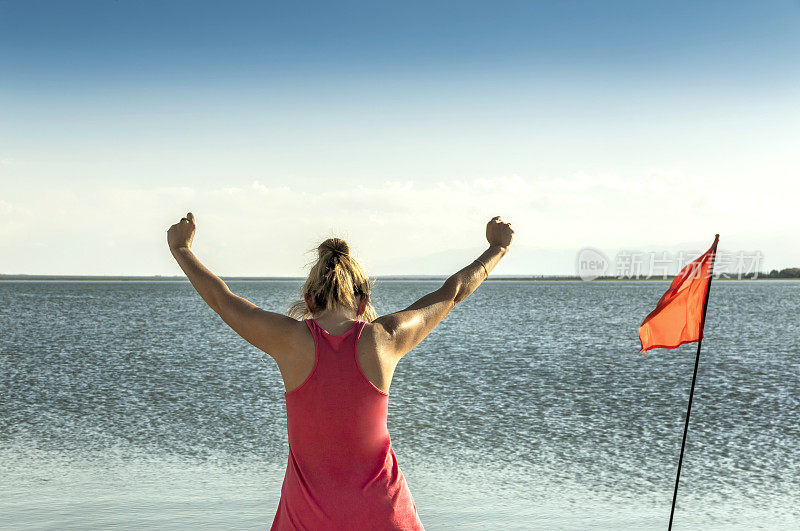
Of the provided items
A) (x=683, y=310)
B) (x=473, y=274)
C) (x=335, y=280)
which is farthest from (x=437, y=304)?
(x=683, y=310)

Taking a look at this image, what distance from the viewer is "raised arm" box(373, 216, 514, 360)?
2.40 metres

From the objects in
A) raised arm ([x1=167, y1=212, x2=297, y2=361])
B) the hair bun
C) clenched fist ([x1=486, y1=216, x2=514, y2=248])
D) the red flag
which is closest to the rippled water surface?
the hair bun

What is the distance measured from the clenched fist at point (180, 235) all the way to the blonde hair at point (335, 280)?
0.45 m

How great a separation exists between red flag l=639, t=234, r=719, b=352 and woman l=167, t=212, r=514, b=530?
3098 mm

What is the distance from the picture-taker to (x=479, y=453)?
10.1 meters

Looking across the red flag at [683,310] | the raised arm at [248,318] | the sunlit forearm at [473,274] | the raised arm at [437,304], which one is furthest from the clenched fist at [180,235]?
the red flag at [683,310]

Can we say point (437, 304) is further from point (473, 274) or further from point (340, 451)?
point (340, 451)

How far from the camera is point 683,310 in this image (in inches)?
205

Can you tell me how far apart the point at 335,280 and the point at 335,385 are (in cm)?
34

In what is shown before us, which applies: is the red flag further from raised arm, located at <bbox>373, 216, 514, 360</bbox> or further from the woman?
the woman

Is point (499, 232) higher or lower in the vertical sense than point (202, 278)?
higher

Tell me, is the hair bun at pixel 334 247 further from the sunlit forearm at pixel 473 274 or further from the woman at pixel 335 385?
the sunlit forearm at pixel 473 274

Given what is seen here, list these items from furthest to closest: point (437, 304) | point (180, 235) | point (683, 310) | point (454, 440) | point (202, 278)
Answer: point (454, 440)
point (683, 310)
point (180, 235)
point (437, 304)
point (202, 278)

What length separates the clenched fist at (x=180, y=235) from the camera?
104 inches
